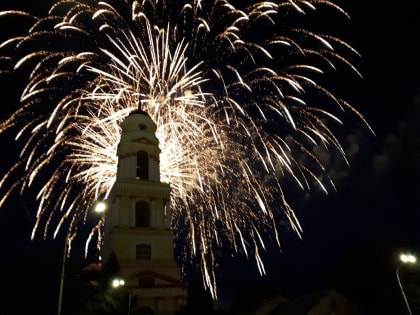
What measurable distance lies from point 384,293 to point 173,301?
90.3ft

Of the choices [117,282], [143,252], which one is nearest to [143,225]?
[143,252]

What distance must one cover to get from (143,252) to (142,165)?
30.9ft

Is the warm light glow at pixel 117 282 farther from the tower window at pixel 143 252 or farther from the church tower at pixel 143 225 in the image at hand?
the tower window at pixel 143 252

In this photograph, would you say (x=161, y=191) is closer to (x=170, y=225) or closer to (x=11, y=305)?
(x=170, y=225)

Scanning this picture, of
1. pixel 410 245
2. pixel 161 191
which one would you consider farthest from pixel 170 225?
pixel 410 245

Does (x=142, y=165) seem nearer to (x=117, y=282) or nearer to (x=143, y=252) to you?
(x=143, y=252)

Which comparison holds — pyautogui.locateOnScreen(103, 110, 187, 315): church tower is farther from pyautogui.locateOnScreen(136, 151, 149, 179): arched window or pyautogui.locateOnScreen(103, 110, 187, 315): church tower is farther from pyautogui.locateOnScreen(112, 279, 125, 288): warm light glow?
pyautogui.locateOnScreen(112, 279, 125, 288): warm light glow

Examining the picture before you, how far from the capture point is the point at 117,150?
1714 inches

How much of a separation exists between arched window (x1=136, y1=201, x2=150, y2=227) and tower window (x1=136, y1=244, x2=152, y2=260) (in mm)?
2446

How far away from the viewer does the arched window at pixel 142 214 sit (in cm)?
4062

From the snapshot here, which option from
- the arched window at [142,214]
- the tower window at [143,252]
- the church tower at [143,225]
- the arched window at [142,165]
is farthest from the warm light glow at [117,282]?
the arched window at [142,165]

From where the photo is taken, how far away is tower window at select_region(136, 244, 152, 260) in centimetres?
3838

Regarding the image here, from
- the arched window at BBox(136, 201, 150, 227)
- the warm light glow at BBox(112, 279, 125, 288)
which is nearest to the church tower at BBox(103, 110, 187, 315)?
the arched window at BBox(136, 201, 150, 227)

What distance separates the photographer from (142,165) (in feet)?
142
